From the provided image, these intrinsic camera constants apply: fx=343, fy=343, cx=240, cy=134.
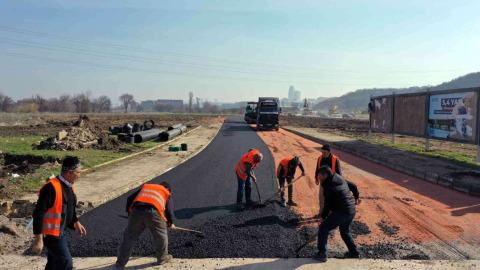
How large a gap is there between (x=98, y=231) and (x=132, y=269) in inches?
74.1

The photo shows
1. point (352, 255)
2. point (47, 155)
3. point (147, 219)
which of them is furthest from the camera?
point (47, 155)

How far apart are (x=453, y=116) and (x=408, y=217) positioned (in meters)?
9.02

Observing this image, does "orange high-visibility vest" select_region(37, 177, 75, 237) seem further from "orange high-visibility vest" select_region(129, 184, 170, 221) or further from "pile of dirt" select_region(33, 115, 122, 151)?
"pile of dirt" select_region(33, 115, 122, 151)

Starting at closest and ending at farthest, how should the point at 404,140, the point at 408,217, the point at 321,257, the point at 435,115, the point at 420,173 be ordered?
the point at 321,257 → the point at 408,217 → the point at 420,173 → the point at 435,115 → the point at 404,140

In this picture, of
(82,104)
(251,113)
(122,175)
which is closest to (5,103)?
(82,104)

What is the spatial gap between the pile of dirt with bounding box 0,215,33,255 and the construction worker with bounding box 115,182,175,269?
214 cm

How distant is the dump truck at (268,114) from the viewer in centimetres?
3111

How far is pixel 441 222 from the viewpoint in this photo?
6.98 m

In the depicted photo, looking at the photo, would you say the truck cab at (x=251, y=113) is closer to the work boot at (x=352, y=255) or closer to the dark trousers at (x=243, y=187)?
the dark trousers at (x=243, y=187)

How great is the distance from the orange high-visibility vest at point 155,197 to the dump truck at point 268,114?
26166 millimetres

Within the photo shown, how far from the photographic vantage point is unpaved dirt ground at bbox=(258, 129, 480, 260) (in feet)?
19.0

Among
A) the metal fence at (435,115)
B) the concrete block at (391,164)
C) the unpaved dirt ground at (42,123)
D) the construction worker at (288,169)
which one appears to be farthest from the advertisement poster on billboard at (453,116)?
the unpaved dirt ground at (42,123)

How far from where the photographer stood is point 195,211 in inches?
306

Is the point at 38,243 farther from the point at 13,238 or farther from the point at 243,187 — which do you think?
the point at 243,187
